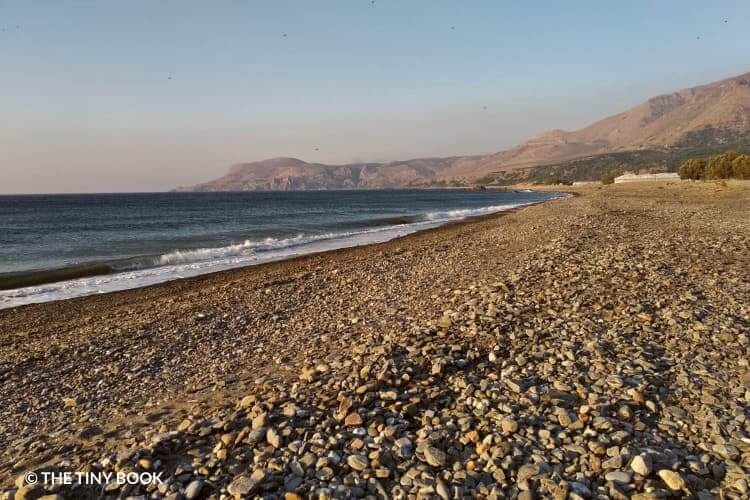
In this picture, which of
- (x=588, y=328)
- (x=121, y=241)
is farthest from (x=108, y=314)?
(x=121, y=241)

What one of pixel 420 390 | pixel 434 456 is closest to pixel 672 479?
pixel 434 456

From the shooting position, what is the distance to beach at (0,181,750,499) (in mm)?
4648

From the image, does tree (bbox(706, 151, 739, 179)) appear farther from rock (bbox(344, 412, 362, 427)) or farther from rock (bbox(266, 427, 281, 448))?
rock (bbox(266, 427, 281, 448))

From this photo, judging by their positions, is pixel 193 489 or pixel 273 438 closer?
pixel 193 489

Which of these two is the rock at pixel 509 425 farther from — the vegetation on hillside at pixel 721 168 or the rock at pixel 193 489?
the vegetation on hillside at pixel 721 168

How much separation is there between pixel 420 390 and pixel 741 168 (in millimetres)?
100371

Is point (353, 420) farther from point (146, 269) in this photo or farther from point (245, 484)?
point (146, 269)

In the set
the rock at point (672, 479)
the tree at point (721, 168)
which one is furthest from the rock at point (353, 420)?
the tree at point (721, 168)

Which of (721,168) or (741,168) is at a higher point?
(721,168)

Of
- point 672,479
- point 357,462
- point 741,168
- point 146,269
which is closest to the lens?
point 672,479

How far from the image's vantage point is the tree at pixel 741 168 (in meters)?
78.3

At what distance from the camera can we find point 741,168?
7938 cm

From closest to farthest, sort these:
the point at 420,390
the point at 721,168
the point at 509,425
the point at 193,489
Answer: the point at 193,489 → the point at 509,425 → the point at 420,390 → the point at 721,168

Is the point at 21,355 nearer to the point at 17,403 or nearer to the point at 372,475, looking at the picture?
A: the point at 17,403
